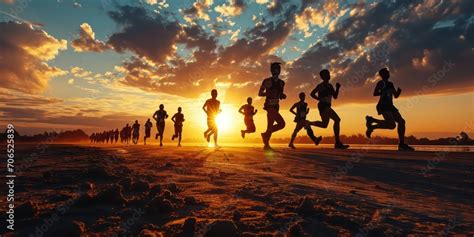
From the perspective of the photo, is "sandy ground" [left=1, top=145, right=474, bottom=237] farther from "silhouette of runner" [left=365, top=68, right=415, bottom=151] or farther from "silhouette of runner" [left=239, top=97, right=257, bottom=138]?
"silhouette of runner" [left=239, top=97, right=257, bottom=138]

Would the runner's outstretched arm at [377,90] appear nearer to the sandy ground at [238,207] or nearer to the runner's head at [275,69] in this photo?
the runner's head at [275,69]

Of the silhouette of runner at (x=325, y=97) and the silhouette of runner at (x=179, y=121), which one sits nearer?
the silhouette of runner at (x=325, y=97)

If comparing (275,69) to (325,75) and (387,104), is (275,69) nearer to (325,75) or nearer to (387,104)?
(325,75)

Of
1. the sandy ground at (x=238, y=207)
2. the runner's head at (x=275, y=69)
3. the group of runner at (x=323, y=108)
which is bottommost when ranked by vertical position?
the sandy ground at (x=238, y=207)

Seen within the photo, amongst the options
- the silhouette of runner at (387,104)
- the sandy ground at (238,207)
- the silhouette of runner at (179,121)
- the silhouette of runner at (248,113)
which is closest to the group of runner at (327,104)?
the silhouette of runner at (387,104)

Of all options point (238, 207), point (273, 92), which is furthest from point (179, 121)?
point (238, 207)

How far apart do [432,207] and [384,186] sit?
137 centimetres

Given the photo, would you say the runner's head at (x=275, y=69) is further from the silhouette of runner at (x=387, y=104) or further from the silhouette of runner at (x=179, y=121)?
the silhouette of runner at (x=179, y=121)

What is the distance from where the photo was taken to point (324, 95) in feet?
39.1

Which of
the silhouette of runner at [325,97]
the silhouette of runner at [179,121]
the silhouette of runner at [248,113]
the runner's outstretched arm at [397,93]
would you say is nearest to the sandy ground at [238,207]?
the runner's outstretched arm at [397,93]

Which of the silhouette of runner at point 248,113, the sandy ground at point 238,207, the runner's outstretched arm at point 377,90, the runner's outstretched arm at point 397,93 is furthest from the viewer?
the silhouette of runner at point 248,113

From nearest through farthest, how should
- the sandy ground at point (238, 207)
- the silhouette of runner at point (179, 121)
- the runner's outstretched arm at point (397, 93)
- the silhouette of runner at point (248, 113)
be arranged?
the sandy ground at point (238, 207) < the runner's outstretched arm at point (397, 93) < the silhouette of runner at point (248, 113) < the silhouette of runner at point (179, 121)

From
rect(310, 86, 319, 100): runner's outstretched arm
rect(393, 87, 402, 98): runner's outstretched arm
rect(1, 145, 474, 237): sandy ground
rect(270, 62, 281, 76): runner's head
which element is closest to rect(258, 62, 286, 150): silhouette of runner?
rect(270, 62, 281, 76): runner's head

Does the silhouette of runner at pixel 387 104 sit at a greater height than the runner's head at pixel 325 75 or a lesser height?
lesser
